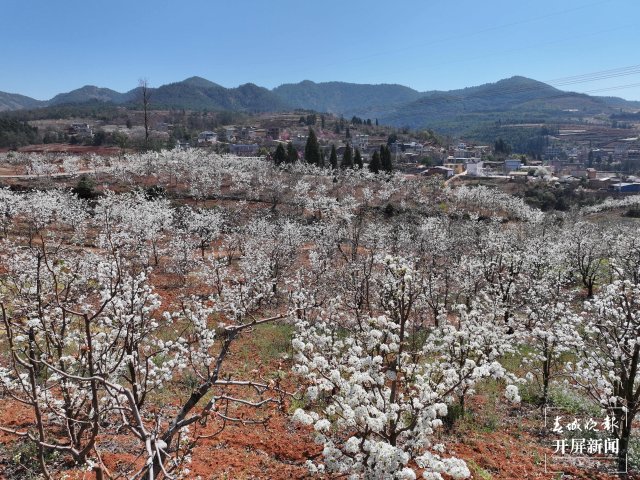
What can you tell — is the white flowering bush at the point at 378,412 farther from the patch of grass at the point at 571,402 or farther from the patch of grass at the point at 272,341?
the patch of grass at the point at 272,341

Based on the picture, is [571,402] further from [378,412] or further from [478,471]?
[378,412]

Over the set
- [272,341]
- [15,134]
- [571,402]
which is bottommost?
[272,341]

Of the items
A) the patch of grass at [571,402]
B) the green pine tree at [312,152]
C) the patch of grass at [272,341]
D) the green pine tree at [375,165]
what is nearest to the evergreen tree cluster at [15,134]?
the green pine tree at [312,152]

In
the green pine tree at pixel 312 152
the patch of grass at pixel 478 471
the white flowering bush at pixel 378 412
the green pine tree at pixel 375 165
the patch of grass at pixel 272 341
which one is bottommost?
the patch of grass at pixel 272 341

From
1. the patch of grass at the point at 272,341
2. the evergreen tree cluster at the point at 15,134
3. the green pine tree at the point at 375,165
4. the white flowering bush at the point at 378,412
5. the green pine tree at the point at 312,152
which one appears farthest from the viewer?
the evergreen tree cluster at the point at 15,134

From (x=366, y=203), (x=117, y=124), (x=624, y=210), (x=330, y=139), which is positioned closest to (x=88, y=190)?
(x=366, y=203)

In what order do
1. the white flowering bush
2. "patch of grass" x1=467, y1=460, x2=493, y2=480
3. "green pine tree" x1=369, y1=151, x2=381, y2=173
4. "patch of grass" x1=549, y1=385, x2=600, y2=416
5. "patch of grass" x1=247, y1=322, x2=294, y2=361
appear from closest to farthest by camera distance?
the white flowering bush < "patch of grass" x1=467, y1=460, x2=493, y2=480 < "patch of grass" x1=549, y1=385, x2=600, y2=416 < "patch of grass" x1=247, y1=322, x2=294, y2=361 < "green pine tree" x1=369, y1=151, x2=381, y2=173

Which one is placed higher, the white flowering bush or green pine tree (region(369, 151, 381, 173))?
green pine tree (region(369, 151, 381, 173))

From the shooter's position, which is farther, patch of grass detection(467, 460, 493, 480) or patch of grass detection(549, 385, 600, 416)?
patch of grass detection(549, 385, 600, 416)

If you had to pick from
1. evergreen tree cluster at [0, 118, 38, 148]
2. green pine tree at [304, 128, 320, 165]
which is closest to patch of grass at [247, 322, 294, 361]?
green pine tree at [304, 128, 320, 165]

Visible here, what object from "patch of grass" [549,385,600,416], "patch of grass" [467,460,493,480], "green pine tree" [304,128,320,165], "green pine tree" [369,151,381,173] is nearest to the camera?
"patch of grass" [467,460,493,480]

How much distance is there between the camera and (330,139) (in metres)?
155

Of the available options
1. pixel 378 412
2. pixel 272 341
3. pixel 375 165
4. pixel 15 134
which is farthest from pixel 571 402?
pixel 15 134

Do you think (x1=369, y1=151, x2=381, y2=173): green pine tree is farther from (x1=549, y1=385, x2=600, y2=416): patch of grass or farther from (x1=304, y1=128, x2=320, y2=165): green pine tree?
(x1=549, y1=385, x2=600, y2=416): patch of grass
